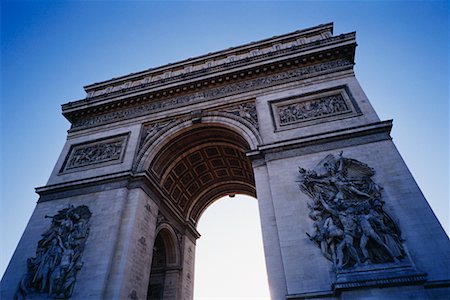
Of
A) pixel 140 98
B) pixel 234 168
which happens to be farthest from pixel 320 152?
pixel 140 98

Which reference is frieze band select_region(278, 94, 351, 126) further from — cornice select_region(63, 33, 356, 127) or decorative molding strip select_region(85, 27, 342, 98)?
decorative molding strip select_region(85, 27, 342, 98)

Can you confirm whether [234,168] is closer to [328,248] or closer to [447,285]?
[328,248]

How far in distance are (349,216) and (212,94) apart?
8.88m

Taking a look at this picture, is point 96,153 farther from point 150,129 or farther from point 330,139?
point 330,139

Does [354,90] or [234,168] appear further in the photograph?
[234,168]

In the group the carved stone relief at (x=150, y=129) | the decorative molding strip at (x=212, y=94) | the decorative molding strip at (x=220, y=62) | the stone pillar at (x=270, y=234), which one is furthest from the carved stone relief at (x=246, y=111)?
the carved stone relief at (x=150, y=129)

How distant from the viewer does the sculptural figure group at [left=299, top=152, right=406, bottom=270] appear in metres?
7.47

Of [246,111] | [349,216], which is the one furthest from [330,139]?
[246,111]

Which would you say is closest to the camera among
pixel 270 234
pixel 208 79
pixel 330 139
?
pixel 270 234

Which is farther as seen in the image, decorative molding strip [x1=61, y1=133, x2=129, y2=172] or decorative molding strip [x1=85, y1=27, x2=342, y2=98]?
decorative molding strip [x1=85, y1=27, x2=342, y2=98]

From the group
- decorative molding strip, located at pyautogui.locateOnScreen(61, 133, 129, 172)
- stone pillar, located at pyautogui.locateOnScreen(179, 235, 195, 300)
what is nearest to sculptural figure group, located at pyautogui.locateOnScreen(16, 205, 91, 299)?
decorative molding strip, located at pyautogui.locateOnScreen(61, 133, 129, 172)

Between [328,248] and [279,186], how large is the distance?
2627mm

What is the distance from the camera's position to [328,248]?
7.93m

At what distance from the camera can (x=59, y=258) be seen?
32.7 ft
